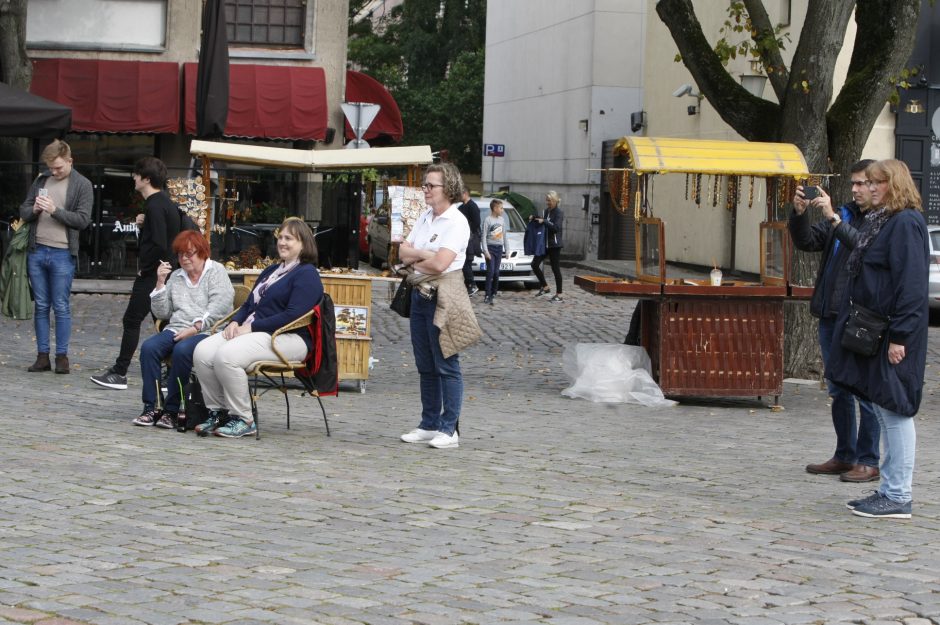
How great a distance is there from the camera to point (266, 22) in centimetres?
2558

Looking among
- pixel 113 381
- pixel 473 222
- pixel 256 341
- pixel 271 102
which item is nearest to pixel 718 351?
pixel 256 341

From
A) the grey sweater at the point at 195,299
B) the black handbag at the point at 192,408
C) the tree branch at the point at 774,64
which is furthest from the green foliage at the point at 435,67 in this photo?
the black handbag at the point at 192,408

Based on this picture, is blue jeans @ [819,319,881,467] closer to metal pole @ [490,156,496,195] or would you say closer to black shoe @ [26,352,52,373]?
black shoe @ [26,352,52,373]

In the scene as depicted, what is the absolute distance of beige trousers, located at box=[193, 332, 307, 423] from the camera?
30.2 feet

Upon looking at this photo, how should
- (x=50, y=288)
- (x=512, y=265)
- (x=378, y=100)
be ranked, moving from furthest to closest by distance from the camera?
(x=378, y=100), (x=512, y=265), (x=50, y=288)

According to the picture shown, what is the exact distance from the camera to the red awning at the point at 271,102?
79.6 ft

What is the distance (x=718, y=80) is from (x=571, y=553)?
831 cm

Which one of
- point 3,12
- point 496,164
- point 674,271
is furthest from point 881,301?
point 496,164

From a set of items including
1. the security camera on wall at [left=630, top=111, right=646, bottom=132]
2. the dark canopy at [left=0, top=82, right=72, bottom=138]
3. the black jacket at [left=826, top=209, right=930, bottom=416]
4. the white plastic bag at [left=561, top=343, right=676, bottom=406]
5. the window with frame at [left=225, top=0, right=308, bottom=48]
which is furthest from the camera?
the security camera on wall at [left=630, top=111, right=646, bottom=132]

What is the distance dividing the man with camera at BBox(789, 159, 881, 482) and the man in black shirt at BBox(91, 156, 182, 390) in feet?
16.2

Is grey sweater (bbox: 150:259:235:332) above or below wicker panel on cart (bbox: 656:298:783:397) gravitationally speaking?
above

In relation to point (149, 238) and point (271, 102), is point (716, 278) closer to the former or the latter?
point (149, 238)

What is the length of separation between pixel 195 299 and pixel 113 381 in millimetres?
1971

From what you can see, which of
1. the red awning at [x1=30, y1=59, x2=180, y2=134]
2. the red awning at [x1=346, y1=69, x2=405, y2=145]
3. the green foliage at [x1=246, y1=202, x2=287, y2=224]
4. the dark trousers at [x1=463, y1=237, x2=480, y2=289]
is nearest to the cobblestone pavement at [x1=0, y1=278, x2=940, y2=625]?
the green foliage at [x1=246, y1=202, x2=287, y2=224]
